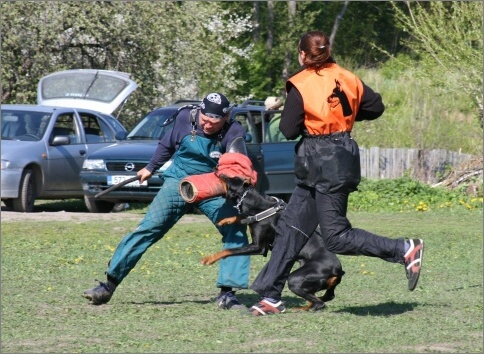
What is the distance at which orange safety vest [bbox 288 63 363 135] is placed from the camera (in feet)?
24.0

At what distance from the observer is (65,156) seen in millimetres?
17734

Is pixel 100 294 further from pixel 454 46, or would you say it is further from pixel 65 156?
pixel 454 46

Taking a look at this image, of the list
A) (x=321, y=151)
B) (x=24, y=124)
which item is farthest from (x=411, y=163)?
(x=321, y=151)

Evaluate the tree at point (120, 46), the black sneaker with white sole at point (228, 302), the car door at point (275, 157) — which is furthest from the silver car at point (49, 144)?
the black sneaker with white sole at point (228, 302)

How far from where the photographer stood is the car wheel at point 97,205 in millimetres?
17547

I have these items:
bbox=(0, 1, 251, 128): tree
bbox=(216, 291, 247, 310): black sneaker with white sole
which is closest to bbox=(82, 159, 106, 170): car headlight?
bbox=(0, 1, 251, 128): tree

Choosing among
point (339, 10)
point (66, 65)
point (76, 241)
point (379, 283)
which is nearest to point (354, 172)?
point (379, 283)

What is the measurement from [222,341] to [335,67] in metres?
2.12

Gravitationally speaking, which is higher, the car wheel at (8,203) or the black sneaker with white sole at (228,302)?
the black sneaker with white sole at (228,302)

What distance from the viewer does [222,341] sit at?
6594 mm

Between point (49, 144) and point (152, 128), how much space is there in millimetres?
1701

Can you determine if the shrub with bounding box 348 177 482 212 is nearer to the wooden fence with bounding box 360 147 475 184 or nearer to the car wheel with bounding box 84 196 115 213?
the wooden fence with bounding box 360 147 475 184

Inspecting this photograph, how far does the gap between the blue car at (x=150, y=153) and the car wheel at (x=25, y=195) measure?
0.80 m

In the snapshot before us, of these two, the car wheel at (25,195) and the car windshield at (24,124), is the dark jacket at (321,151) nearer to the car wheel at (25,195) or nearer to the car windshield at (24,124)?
the car wheel at (25,195)
